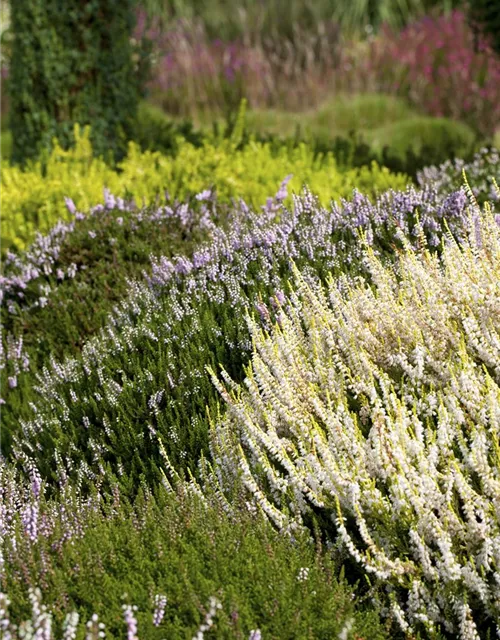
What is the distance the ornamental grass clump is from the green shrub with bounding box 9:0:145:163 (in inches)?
173

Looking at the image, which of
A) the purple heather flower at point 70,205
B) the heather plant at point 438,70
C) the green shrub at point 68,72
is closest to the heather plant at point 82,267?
the purple heather flower at point 70,205

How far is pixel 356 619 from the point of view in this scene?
2.40m

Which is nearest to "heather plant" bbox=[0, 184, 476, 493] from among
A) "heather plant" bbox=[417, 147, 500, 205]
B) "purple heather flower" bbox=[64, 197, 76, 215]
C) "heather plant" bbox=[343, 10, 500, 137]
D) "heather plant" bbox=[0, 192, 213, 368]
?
"heather plant" bbox=[0, 192, 213, 368]

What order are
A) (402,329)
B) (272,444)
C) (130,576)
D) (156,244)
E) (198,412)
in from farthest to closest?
1. (156,244)
2. (198,412)
3. (402,329)
4. (272,444)
5. (130,576)

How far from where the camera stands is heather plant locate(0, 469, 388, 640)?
7.34 feet

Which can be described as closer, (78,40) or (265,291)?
(265,291)

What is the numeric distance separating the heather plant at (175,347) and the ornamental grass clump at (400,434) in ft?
0.75

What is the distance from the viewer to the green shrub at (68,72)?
7188 millimetres

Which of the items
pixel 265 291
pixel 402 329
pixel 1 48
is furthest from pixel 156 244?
pixel 1 48

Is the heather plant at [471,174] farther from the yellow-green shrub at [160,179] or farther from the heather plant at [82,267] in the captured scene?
the heather plant at [82,267]

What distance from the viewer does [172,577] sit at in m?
2.38

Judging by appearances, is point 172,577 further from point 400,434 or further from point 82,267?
point 82,267

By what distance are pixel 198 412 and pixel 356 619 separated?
133cm

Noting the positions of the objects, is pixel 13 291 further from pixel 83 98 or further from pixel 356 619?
pixel 356 619
